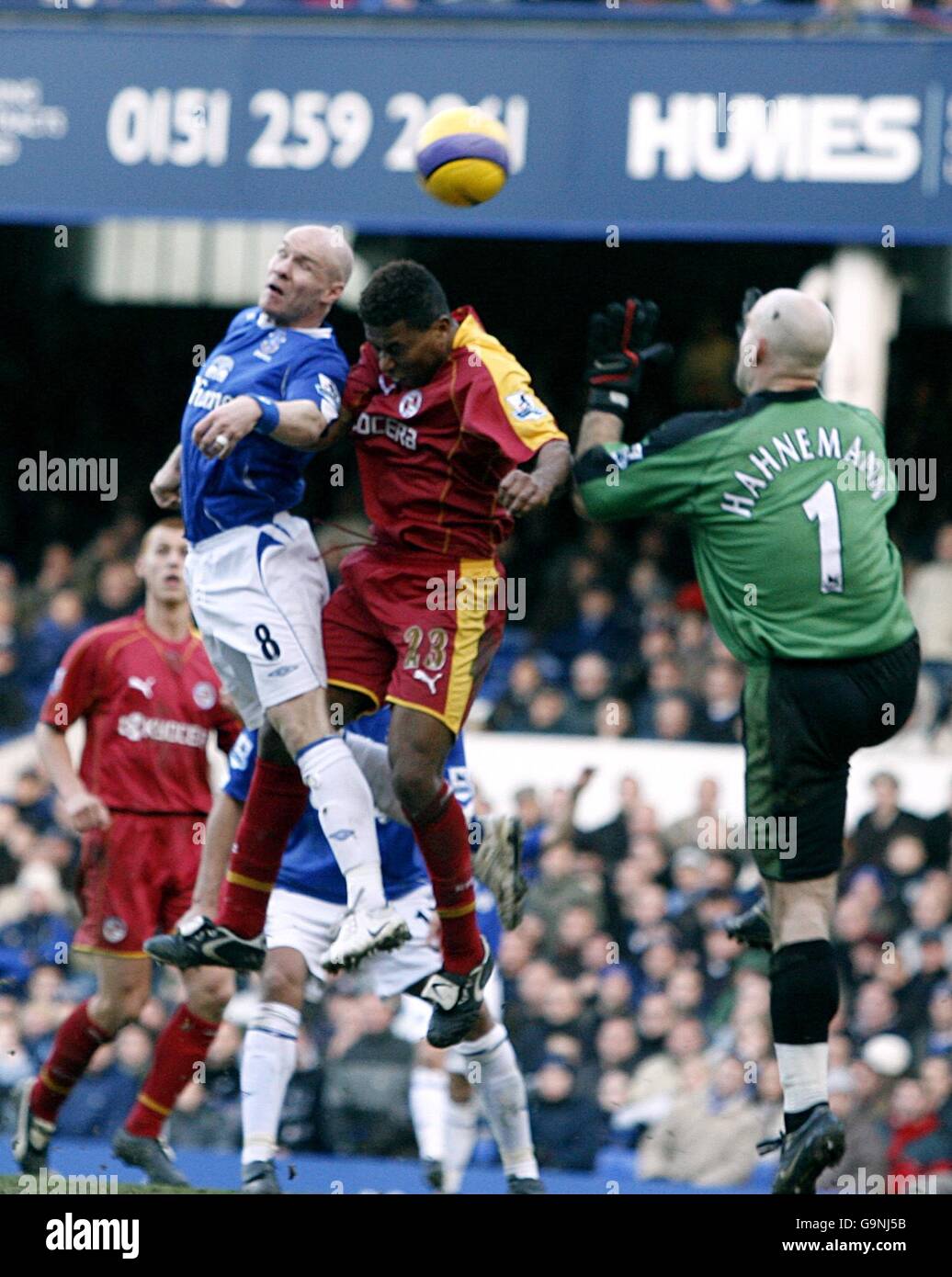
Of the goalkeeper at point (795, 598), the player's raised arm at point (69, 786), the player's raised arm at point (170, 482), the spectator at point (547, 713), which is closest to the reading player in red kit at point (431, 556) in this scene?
the goalkeeper at point (795, 598)

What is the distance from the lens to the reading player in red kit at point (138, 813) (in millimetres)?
9211

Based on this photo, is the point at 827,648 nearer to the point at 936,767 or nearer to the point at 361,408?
the point at 361,408

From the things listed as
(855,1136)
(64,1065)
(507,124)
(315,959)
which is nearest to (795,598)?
Answer: (315,959)

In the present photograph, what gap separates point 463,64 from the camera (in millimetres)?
15227

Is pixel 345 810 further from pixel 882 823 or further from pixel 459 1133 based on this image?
pixel 882 823

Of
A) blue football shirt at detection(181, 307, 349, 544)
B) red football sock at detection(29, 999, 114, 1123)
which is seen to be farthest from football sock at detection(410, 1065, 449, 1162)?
blue football shirt at detection(181, 307, 349, 544)

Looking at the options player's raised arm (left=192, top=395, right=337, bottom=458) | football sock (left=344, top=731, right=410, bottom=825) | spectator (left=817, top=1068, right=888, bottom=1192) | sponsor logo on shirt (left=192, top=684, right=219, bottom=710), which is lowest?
spectator (left=817, top=1068, right=888, bottom=1192)

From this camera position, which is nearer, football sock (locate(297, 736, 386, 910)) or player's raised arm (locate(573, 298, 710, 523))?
player's raised arm (locate(573, 298, 710, 523))

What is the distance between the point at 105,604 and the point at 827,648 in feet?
32.3

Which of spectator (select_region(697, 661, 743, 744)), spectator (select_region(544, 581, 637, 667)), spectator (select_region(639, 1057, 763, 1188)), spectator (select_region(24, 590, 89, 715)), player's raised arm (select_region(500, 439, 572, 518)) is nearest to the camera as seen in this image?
player's raised arm (select_region(500, 439, 572, 518))

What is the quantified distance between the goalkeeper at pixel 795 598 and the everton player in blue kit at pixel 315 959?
4.42 feet

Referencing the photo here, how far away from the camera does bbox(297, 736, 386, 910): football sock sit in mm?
7441

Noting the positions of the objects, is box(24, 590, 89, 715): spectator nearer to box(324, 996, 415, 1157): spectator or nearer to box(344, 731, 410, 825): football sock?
box(324, 996, 415, 1157): spectator
